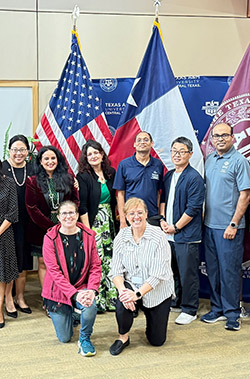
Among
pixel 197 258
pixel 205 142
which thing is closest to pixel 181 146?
pixel 205 142

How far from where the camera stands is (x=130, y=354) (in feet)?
11.7

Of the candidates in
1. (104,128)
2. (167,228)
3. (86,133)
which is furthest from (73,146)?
(167,228)

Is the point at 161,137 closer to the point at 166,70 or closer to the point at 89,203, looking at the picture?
the point at 166,70

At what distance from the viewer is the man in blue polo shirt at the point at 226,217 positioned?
4.00 m

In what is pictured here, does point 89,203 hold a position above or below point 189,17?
below

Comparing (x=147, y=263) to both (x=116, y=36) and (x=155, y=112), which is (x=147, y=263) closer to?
(x=155, y=112)

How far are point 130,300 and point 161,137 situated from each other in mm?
1633

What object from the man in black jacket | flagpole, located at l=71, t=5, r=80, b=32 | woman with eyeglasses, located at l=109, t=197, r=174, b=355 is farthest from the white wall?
woman with eyeglasses, located at l=109, t=197, r=174, b=355

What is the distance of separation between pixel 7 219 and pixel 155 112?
1572mm

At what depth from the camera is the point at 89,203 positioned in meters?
4.27

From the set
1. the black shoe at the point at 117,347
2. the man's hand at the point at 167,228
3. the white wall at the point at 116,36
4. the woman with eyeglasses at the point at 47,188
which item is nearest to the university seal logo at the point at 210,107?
the white wall at the point at 116,36

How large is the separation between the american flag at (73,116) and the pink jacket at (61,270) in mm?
1190

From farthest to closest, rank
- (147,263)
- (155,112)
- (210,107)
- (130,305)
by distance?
(210,107) < (155,112) < (147,263) < (130,305)

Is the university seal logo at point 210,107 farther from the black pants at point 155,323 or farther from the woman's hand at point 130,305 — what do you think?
the woman's hand at point 130,305
